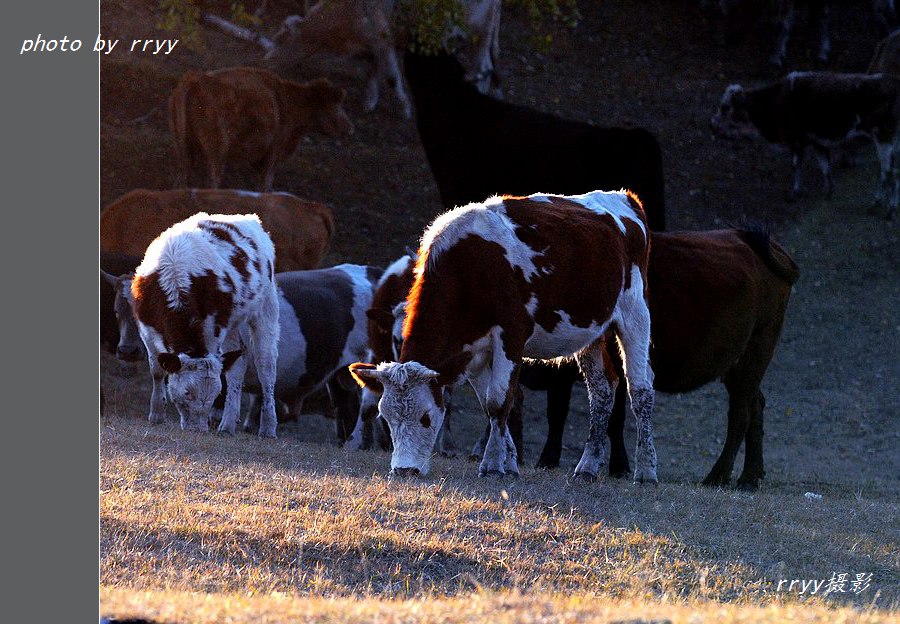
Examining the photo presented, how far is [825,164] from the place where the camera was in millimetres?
25141

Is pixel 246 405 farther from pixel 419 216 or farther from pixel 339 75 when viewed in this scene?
pixel 339 75

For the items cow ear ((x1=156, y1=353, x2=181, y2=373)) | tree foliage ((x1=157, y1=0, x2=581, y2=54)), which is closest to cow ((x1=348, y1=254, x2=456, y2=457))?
cow ear ((x1=156, y1=353, x2=181, y2=373))

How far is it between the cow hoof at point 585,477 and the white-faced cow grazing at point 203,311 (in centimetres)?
330

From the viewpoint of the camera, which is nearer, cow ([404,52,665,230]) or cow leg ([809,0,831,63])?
cow ([404,52,665,230])

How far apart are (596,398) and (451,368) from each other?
1.80 m

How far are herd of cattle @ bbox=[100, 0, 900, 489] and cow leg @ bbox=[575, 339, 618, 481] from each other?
15 millimetres

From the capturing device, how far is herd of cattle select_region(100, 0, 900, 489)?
29.9ft

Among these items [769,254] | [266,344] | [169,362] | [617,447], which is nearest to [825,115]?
[769,254]

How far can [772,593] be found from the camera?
700cm

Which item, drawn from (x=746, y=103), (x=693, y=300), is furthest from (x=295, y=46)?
(x=693, y=300)

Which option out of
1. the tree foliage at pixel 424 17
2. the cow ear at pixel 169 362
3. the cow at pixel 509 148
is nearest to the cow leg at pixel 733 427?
the cow ear at pixel 169 362

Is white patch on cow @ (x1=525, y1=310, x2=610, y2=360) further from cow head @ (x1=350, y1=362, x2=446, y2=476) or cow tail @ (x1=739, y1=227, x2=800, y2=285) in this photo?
cow tail @ (x1=739, y1=227, x2=800, y2=285)

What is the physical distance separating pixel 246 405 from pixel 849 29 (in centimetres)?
2449

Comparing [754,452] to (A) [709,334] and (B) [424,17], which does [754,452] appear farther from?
(B) [424,17]
